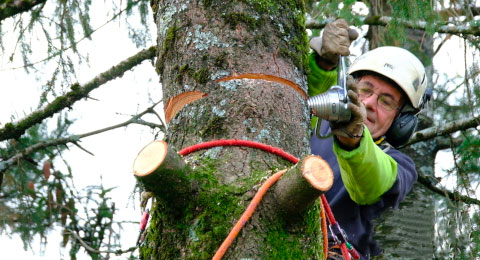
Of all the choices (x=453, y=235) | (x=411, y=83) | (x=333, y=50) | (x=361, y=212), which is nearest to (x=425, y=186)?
(x=453, y=235)

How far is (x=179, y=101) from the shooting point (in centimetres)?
205

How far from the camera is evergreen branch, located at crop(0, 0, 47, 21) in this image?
395 centimetres

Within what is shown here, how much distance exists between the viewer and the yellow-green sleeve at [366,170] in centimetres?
239

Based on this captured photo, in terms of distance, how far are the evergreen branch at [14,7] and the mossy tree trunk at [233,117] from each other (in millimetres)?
1969

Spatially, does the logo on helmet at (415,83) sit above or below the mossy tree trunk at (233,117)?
above

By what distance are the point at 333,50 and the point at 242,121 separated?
2.47 ft

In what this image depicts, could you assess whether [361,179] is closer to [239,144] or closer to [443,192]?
[239,144]

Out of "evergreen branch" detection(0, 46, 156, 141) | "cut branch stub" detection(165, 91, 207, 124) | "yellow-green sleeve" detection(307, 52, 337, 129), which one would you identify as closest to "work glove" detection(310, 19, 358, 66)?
"yellow-green sleeve" detection(307, 52, 337, 129)

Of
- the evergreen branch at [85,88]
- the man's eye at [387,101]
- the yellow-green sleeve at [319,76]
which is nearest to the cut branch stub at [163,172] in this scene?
the yellow-green sleeve at [319,76]

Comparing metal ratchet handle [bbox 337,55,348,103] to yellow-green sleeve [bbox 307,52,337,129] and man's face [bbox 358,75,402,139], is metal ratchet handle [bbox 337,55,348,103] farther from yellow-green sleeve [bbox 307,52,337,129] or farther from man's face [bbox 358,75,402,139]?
man's face [bbox 358,75,402,139]

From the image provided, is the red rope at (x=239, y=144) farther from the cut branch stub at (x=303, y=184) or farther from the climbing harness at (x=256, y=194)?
the cut branch stub at (x=303, y=184)

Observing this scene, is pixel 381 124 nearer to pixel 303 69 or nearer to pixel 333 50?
pixel 333 50

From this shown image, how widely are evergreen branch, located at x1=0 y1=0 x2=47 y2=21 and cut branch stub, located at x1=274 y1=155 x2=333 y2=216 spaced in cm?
279

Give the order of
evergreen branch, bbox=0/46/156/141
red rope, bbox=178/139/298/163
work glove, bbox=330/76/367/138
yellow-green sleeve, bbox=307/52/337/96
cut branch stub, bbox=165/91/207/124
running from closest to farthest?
red rope, bbox=178/139/298/163
cut branch stub, bbox=165/91/207/124
work glove, bbox=330/76/367/138
yellow-green sleeve, bbox=307/52/337/96
evergreen branch, bbox=0/46/156/141
